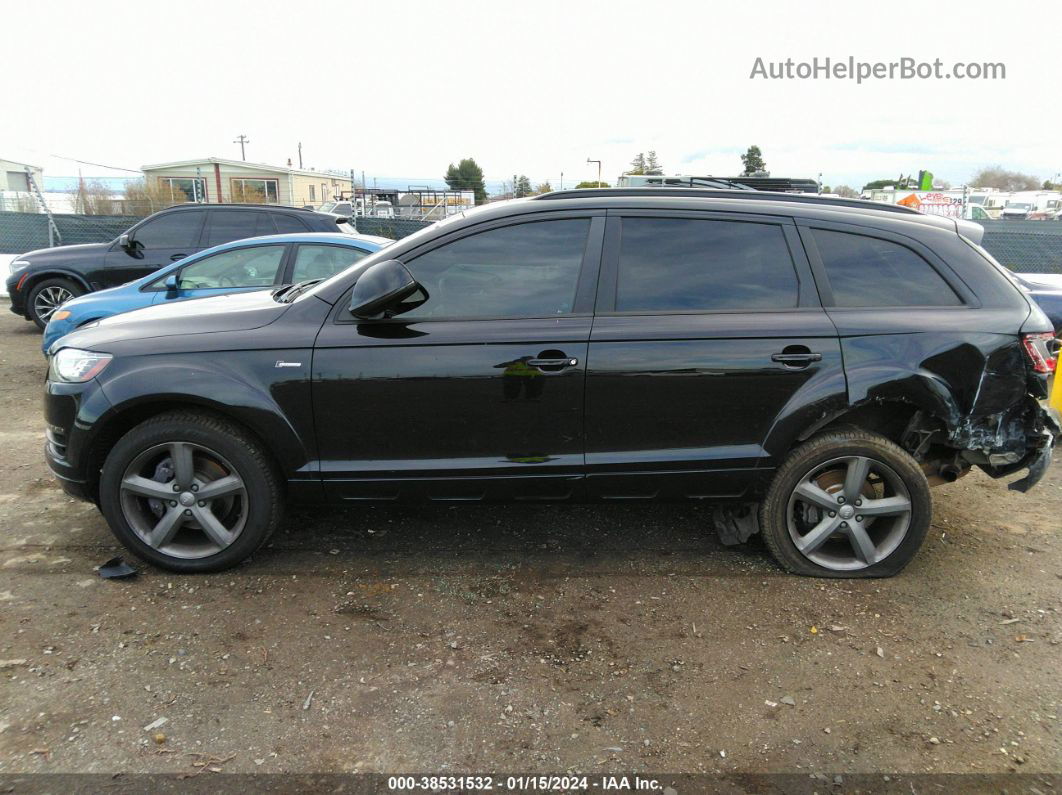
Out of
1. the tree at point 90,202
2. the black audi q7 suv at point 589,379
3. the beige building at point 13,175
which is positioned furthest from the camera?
the beige building at point 13,175

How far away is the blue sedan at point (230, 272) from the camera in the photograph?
22.1ft

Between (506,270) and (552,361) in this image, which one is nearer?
(552,361)

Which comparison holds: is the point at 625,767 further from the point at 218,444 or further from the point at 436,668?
the point at 218,444

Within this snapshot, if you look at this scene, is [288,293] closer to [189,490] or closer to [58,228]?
[189,490]

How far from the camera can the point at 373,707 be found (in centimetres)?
272

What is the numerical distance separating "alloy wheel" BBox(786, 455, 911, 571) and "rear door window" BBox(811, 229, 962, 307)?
0.78 metres

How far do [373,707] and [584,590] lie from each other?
46.4 inches

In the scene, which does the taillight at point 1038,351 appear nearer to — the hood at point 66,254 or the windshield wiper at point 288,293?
the windshield wiper at point 288,293

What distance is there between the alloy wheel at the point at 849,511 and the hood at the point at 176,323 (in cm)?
270

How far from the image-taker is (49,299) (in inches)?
375

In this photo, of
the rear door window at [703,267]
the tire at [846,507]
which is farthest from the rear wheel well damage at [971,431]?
the rear door window at [703,267]

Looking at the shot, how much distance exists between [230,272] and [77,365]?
11.6ft

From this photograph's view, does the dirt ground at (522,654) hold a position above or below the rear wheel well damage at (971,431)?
below

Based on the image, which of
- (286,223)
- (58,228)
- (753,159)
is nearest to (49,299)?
(286,223)
